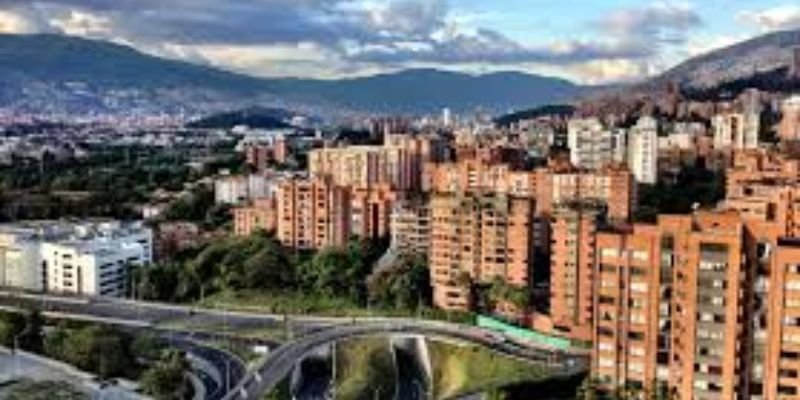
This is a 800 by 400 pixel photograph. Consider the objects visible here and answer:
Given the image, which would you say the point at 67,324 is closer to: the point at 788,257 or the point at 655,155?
the point at 788,257

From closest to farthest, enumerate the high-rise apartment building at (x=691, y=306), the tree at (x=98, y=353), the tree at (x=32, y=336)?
1. the high-rise apartment building at (x=691, y=306)
2. the tree at (x=98, y=353)
3. the tree at (x=32, y=336)

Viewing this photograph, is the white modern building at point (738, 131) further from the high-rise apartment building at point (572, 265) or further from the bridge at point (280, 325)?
the bridge at point (280, 325)

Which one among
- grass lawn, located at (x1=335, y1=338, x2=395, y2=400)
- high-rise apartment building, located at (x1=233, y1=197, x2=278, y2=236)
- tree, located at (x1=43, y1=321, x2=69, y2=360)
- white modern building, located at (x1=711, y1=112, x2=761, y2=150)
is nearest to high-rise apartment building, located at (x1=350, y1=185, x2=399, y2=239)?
high-rise apartment building, located at (x1=233, y1=197, x2=278, y2=236)

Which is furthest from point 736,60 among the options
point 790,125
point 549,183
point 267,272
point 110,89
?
point 110,89

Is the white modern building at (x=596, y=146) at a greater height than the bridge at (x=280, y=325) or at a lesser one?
greater

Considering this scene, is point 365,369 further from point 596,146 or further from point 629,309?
point 596,146

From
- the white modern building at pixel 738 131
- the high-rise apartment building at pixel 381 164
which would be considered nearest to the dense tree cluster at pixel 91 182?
the high-rise apartment building at pixel 381 164

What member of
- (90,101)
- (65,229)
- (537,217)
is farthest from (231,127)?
(537,217)
